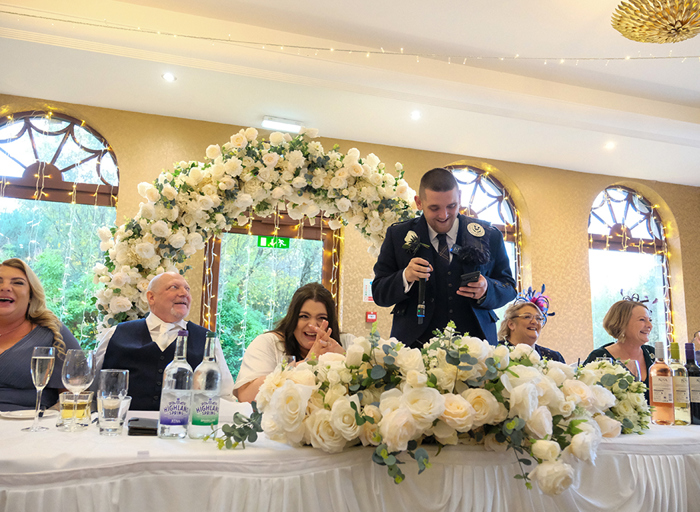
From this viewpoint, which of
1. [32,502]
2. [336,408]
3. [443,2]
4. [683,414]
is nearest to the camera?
[32,502]

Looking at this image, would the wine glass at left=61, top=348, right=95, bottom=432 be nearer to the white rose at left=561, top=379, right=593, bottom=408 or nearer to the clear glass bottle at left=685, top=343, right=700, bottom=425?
the white rose at left=561, top=379, right=593, bottom=408

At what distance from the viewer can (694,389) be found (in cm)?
172

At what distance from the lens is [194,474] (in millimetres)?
1009

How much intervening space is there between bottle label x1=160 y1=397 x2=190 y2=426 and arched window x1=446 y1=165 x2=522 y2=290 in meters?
5.57

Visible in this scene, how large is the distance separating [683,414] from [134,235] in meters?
3.20

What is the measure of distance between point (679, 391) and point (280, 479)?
131 centimetres

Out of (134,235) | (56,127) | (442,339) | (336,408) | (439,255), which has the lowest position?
(336,408)

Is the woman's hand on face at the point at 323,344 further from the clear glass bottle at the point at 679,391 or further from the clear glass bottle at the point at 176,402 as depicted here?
the clear glass bottle at the point at 679,391

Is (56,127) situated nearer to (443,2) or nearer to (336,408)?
(443,2)

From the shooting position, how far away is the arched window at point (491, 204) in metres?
6.54

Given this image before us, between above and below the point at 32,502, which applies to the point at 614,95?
above

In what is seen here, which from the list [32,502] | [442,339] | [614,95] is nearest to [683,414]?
[442,339]

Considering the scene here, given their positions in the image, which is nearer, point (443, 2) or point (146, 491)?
point (146, 491)

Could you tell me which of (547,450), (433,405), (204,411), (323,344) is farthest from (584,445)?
(323,344)
